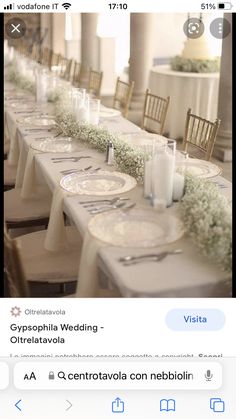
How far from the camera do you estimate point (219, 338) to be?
0.98m

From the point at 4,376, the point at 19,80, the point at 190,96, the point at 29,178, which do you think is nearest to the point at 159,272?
the point at 4,376

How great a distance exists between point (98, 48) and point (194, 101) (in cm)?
362

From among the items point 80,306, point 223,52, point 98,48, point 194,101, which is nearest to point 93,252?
point 80,306

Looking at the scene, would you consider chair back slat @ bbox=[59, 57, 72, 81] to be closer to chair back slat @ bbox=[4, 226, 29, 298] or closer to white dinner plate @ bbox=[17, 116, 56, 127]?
white dinner plate @ bbox=[17, 116, 56, 127]

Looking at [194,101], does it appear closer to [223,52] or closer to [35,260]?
[223,52]

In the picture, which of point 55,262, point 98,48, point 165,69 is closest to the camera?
point 55,262

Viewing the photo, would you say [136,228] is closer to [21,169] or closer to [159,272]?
[159,272]

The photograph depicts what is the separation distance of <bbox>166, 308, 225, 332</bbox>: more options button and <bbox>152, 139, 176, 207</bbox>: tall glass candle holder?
1.83 feet

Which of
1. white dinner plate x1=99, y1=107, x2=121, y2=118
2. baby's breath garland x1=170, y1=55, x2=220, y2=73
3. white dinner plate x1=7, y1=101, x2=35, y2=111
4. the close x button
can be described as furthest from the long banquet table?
baby's breath garland x1=170, y1=55, x2=220, y2=73

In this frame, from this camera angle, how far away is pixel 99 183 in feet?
5.73

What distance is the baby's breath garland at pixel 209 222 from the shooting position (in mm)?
1162

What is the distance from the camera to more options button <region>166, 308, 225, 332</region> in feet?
3.21

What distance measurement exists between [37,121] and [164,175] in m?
1.34

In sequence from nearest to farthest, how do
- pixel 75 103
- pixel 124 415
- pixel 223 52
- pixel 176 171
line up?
1. pixel 124 415
2. pixel 176 171
3. pixel 75 103
4. pixel 223 52
